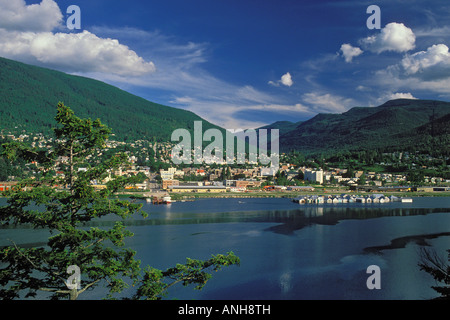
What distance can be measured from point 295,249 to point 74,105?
99227mm

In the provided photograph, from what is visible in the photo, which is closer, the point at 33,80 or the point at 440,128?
the point at 440,128

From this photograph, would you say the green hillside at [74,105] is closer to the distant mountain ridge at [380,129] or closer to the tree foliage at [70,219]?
Answer: the distant mountain ridge at [380,129]

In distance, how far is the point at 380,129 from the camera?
385 ft

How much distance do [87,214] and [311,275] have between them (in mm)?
6812

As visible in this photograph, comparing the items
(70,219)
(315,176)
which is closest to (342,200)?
(315,176)

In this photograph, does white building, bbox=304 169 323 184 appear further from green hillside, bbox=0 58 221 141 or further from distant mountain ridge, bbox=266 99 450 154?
green hillside, bbox=0 58 221 141

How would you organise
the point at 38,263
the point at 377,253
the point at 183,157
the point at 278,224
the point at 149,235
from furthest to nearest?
the point at 183,157 → the point at 278,224 → the point at 149,235 → the point at 377,253 → the point at 38,263

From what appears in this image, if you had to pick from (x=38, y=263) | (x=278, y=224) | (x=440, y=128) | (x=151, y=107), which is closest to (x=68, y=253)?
(x=38, y=263)

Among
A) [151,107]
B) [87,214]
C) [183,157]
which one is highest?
[151,107]

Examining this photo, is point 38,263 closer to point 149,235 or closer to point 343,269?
point 343,269

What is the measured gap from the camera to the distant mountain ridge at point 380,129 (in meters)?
89.9

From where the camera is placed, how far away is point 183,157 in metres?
81.0

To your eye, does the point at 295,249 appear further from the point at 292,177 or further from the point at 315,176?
the point at 292,177
